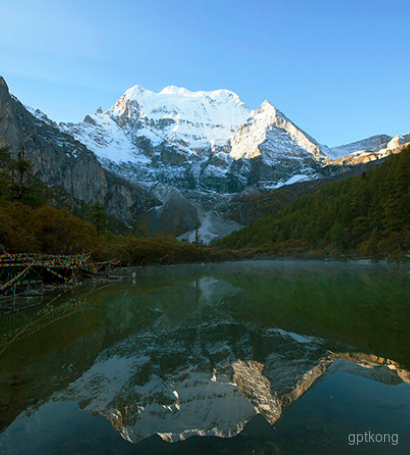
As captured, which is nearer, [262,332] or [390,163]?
[262,332]

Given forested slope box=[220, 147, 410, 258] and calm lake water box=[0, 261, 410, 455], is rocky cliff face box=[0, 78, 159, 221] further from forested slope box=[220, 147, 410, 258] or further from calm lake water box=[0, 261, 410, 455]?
calm lake water box=[0, 261, 410, 455]

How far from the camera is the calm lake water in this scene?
4.24 m

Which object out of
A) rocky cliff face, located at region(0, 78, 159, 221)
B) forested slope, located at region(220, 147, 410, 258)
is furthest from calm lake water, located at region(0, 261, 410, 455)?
rocky cliff face, located at region(0, 78, 159, 221)

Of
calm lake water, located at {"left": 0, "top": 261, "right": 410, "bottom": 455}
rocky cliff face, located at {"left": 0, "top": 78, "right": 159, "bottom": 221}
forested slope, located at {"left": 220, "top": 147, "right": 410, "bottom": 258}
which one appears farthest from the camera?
rocky cliff face, located at {"left": 0, "top": 78, "right": 159, "bottom": 221}

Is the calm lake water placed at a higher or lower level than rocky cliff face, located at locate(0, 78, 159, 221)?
lower

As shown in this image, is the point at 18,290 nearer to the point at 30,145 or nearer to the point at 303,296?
the point at 303,296

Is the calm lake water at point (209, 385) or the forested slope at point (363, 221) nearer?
the calm lake water at point (209, 385)

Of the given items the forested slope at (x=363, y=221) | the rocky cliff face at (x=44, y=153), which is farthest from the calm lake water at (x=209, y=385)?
the rocky cliff face at (x=44, y=153)

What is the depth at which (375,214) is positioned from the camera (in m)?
63.4

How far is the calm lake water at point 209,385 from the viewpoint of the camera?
4.24 metres

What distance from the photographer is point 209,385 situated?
6.05 meters

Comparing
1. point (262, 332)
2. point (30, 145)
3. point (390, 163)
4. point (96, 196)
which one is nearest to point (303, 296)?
point (262, 332)

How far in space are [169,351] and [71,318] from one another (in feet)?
20.6

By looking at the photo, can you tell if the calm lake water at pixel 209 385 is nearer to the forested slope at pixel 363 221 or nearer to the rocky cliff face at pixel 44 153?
the forested slope at pixel 363 221
